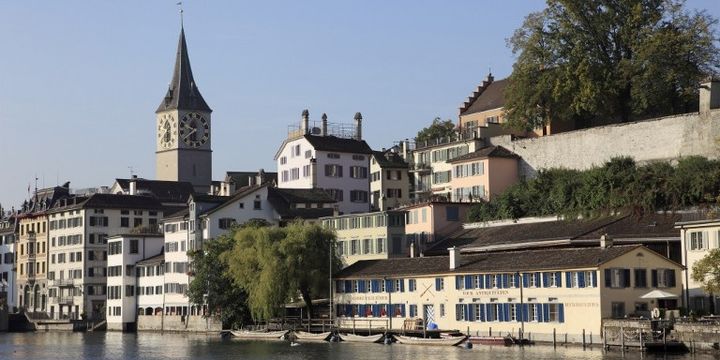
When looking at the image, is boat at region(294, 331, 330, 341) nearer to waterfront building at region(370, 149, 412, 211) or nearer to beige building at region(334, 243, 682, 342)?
beige building at region(334, 243, 682, 342)

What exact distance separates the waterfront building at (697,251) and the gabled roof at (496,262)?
350 centimetres

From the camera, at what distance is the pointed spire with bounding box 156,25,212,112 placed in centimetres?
19662

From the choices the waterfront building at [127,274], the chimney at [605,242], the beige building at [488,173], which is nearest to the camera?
the chimney at [605,242]

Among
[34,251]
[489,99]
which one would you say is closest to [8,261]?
[34,251]

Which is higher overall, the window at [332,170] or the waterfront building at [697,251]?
the window at [332,170]

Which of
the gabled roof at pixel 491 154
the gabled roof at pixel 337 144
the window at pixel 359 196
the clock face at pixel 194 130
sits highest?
the clock face at pixel 194 130

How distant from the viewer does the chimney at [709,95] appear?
3511 inches

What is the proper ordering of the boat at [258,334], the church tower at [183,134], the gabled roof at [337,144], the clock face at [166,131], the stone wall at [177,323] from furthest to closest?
the clock face at [166,131], the church tower at [183,134], the gabled roof at [337,144], the stone wall at [177,323], the boat at [258,334]

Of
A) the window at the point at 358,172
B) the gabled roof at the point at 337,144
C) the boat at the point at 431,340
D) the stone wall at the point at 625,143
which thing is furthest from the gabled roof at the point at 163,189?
the boat at the point at 431,340

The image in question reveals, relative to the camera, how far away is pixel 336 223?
110m

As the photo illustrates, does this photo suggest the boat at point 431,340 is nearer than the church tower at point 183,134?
Yes

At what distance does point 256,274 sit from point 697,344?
40.3m

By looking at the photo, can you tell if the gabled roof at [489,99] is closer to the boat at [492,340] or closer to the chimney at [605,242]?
the chimney at [605,242]

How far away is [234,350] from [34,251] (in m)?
75.5
